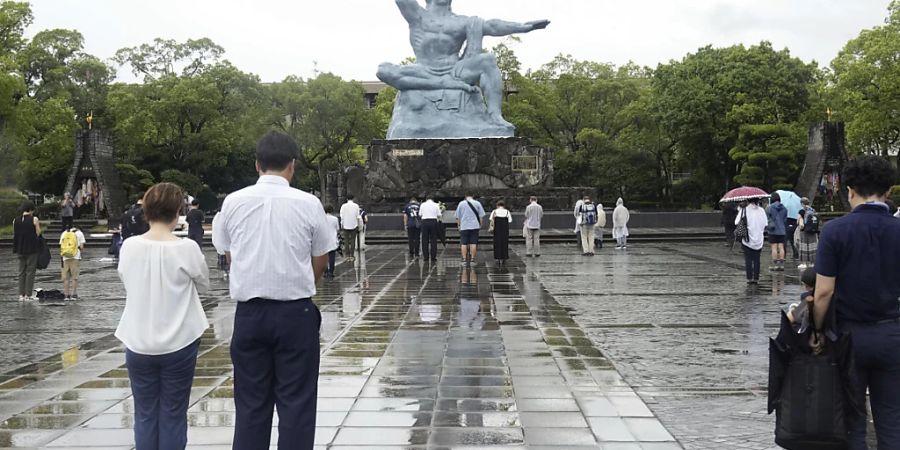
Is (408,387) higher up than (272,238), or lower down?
lower down

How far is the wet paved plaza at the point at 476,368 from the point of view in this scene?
16.8 feet

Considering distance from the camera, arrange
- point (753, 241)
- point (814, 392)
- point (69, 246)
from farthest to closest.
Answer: point (753, 241), point (69, 246), point (814, 392)

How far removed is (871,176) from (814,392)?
1076 millimetres

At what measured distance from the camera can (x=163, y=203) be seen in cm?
429

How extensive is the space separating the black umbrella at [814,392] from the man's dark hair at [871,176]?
2.41 ft

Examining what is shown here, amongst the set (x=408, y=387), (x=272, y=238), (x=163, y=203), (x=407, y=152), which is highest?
(x=407, y=152)

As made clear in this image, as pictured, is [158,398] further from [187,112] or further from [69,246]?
[187,112]

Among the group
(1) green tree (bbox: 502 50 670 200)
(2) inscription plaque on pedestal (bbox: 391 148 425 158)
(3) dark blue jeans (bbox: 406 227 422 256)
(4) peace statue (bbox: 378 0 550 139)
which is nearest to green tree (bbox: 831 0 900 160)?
(1) green tree (bbox: 502 50 670 200)

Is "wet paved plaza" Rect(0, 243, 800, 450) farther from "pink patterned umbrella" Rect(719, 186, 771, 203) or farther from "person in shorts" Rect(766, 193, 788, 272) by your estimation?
"pink patterned umbrella" Rect(719, 186, 771, 203)

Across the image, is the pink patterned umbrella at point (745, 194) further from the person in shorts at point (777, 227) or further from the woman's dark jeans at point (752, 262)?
the woman's dark jeans at point (752, 262)

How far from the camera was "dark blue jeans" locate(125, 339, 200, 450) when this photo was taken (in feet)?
13.5

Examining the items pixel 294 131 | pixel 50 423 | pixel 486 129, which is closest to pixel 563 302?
pixel 50 423

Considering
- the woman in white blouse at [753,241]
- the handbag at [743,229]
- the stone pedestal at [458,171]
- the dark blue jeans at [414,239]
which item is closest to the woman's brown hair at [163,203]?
the woman in white blouse at [753,241]

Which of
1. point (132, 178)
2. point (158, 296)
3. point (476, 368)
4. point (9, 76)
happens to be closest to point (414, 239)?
point (476, 368)
